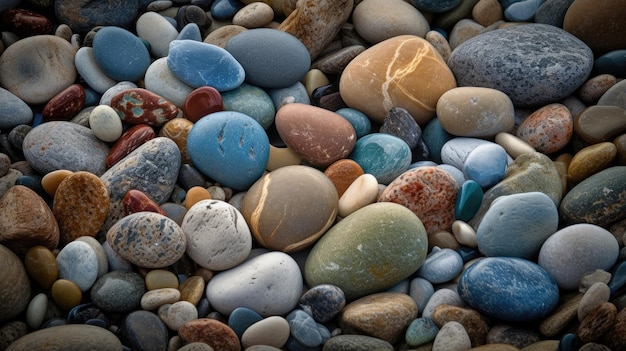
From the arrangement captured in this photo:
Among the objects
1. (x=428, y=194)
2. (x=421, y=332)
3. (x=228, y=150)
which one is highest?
(x=228, y=150)

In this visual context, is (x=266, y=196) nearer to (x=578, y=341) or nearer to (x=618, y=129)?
(x=578, y=341)

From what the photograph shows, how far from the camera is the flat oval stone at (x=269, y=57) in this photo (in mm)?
2770

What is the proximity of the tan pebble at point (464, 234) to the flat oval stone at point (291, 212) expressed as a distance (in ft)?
1.56

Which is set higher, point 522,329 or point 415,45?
point 415,45

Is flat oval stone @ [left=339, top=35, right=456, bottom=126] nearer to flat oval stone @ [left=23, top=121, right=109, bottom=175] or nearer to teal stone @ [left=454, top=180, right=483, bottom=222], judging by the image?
teal stone @ [left=454, top=180, right=483, bottom=222]

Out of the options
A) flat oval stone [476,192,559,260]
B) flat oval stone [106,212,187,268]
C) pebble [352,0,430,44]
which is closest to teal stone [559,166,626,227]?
flat oval stone [476,192,559,260]

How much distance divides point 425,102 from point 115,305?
1561mm

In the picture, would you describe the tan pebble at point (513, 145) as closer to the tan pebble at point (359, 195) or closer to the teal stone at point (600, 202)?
the teal stone at point (600, 202)

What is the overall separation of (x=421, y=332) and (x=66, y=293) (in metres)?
1.23

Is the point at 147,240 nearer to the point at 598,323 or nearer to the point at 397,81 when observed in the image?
the point at 397,81

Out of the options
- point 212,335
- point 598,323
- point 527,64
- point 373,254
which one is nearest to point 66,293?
point 212,335

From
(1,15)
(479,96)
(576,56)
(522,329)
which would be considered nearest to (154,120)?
(1,15)

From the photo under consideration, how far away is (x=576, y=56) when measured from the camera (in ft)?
8.77

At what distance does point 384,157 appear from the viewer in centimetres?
252
